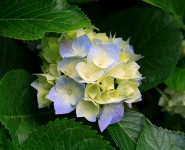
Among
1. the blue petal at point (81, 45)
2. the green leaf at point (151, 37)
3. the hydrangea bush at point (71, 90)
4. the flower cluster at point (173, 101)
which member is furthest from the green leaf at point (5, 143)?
the flower cluster at point (173, 101)

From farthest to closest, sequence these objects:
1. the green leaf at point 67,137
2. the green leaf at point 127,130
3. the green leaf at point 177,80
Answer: the green leaf at point 177,80, the green leaf at point 127,130, the green leaf at point 67,137

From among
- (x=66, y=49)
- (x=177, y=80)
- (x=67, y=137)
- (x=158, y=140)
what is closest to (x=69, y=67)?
(x=66, y=49)

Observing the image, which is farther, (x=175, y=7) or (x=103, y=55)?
(x=175, y=7)

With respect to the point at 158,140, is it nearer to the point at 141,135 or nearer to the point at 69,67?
the point at 141,135

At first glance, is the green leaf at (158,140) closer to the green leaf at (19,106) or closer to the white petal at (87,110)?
the white petal at (87,110)

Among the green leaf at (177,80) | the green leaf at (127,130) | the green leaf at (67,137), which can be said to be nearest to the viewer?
the green leaf at (67,137)

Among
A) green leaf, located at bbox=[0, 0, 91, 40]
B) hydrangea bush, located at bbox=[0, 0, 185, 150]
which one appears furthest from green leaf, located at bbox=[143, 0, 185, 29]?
green leaf, located at bbox=[0, 0, 91, 40]
